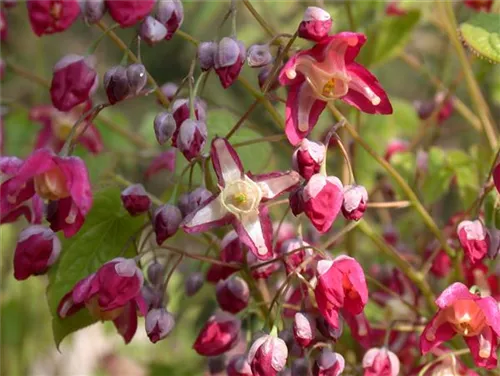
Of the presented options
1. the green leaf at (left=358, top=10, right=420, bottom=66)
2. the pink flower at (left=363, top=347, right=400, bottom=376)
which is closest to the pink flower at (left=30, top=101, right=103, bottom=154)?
the green leaf at (left=358, top=10, right=420, bottom=66)

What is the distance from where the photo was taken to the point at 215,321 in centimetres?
80

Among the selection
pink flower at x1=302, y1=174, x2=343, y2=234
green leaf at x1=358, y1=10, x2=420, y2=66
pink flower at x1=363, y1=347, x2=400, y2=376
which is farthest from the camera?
green leaf at x1=358, y1=10, x2=420, y2=66

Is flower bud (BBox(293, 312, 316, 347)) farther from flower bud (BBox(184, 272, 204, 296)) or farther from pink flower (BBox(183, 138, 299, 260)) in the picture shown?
flower bud (BBox(184, 272, 204, 296))

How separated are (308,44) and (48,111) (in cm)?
52

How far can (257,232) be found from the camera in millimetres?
713

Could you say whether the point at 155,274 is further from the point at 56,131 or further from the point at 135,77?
the point at 56,131

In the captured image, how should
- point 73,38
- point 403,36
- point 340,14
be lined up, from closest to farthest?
point 403,36 < point 340,14 < point 73,38

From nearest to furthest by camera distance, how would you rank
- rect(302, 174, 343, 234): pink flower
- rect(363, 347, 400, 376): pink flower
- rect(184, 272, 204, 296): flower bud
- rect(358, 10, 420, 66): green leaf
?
→ rect(302, 174, 343, 234): pink flower → rect(363, 347, 400, 376): pink flower → rect(184, 272, 204, 296): flower bud → rect(358, 10, 420, 66): green leaf

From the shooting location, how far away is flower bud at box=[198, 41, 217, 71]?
2.32 ft

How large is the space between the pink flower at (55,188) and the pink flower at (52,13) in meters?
0.10

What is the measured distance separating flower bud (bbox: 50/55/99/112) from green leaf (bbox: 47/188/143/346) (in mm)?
139

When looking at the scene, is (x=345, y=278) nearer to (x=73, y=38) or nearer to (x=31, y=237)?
(x=31, y=237)

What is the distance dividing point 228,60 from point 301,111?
0.25ft

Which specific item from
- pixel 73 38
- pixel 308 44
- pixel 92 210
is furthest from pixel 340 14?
pixel 73 38
